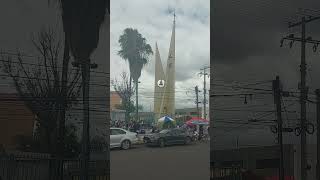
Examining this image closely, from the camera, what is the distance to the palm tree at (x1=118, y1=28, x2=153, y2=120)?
2932 mm

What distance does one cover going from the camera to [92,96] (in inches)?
113

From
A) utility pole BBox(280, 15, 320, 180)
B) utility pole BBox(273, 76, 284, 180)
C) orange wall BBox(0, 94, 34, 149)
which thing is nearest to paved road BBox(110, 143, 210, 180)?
orange wall BBox(0, 94, 34, 149)

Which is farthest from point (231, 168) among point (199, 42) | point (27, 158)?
point (27, 158)

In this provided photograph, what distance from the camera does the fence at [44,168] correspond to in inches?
106

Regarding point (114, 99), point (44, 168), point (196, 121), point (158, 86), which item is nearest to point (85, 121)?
point (114, 99)

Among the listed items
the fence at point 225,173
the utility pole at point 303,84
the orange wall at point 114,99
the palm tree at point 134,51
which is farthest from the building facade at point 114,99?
the utility pole at point 303,84

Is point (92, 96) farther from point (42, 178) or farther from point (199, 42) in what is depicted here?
point (199, 42)

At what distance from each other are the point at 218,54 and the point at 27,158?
1.51 m

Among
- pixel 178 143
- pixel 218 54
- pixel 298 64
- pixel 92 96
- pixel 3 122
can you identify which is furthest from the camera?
pixel 298 64

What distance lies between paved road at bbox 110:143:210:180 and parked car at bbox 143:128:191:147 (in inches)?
1.3

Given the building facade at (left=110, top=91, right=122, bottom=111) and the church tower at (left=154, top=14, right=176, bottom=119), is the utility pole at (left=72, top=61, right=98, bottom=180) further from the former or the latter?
the church tower at (left=154, top=14, right=176, bottom=119)

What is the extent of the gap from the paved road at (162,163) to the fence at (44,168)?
91 millimetres

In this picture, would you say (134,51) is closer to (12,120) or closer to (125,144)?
(125,144)

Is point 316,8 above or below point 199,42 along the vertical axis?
above
